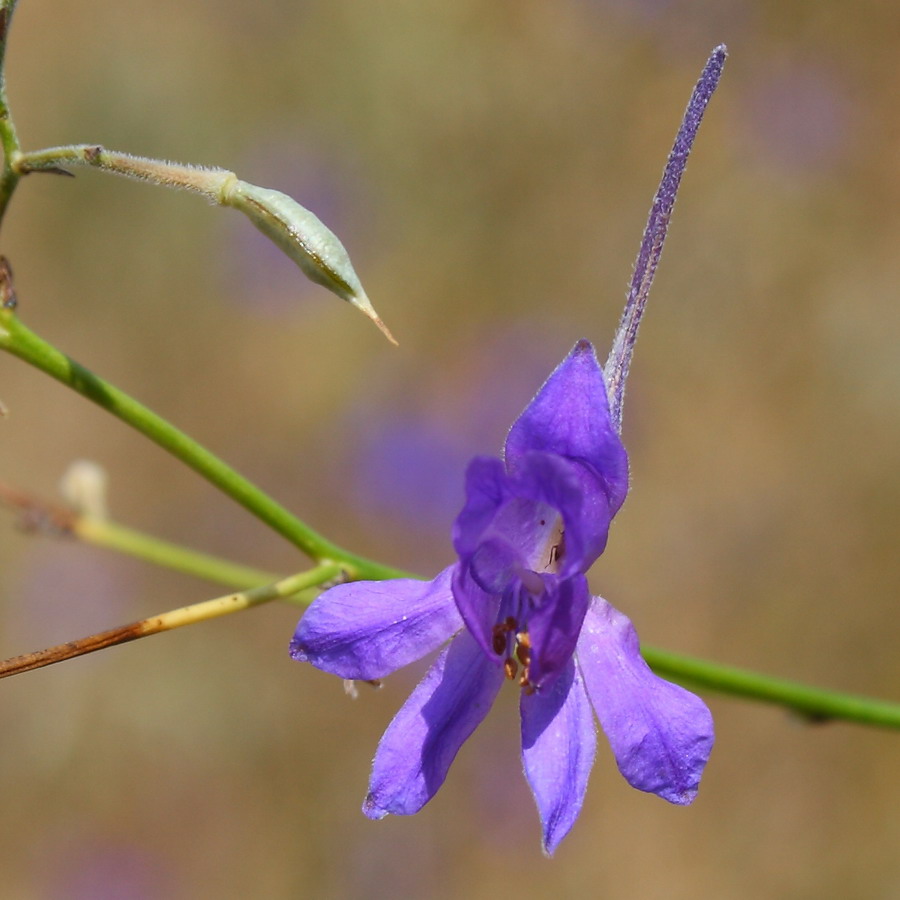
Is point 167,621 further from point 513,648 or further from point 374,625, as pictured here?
point 513,648

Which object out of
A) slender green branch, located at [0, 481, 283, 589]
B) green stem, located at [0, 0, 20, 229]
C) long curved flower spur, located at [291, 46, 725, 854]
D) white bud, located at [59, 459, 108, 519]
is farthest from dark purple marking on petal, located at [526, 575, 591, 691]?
white bud, located at [59, 459, 108, 519]

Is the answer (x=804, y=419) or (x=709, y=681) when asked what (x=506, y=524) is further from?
(x=804, y=419)

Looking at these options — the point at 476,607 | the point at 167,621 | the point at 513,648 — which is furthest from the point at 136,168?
the point at 513,648

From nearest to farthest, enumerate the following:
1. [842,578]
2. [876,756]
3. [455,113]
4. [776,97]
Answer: [876,756] < [842,578] < [776,97] < [455,113]

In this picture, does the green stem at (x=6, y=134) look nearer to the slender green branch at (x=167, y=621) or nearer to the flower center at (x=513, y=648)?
the slender green branch at (x=167, y=621)

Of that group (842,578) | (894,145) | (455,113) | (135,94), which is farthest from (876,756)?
(135,94)

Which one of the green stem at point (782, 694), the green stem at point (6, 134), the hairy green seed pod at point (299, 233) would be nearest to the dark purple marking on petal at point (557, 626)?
the hairy green seed pod at point (299, 233)

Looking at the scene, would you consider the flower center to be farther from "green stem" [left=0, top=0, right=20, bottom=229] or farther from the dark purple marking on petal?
"green stem" [left=0, top=0, right=20, bottom=229]
